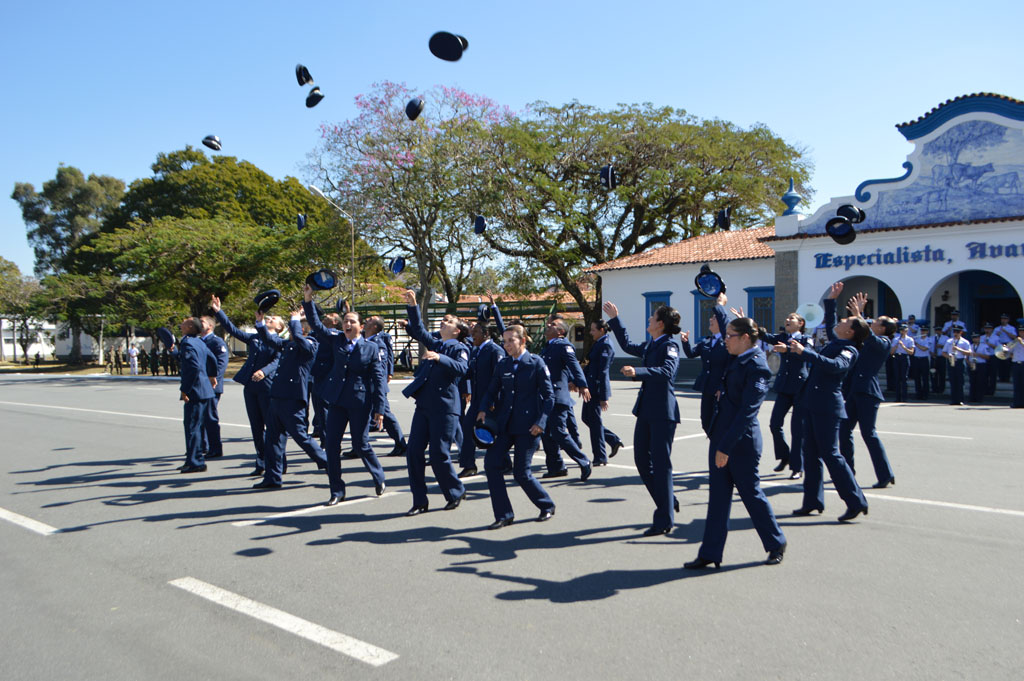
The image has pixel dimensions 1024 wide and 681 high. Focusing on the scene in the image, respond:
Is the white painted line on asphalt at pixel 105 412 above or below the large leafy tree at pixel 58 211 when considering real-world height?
below

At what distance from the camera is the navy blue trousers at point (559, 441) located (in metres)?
7.98

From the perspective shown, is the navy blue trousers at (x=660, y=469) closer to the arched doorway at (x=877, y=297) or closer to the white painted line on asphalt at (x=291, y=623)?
the white painted line on asphalt at (x=291, y=623)

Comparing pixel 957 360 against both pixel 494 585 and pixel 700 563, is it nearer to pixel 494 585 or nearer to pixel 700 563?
pixel 700 563

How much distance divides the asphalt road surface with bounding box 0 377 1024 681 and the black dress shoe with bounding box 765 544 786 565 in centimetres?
7

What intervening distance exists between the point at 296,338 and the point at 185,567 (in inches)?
115

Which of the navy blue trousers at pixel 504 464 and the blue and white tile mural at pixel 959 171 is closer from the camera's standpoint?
the navy blue trousers at pixel 504 464

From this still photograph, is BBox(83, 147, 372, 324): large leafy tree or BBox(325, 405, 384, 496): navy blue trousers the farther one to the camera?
BBox(83, 147, 372, 324): large leafy tree

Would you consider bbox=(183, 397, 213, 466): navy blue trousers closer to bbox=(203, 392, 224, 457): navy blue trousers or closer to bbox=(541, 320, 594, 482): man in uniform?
bbox=(203, 392, 224, 457): navy blue trousers

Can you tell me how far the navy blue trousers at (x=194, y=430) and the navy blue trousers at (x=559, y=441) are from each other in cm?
402

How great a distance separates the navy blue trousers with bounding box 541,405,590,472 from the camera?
798 centimetres

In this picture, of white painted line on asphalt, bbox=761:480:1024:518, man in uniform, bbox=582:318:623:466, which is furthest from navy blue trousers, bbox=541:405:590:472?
white painted line on asphalt, bbox=761:480:1024:518

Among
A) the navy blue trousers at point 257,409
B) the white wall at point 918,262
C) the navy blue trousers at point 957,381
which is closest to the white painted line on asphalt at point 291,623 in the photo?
the navy blue trousers at point 257,409

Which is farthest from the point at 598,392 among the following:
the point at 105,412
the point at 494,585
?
the point at 105,412

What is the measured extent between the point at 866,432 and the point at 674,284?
75.9ft
